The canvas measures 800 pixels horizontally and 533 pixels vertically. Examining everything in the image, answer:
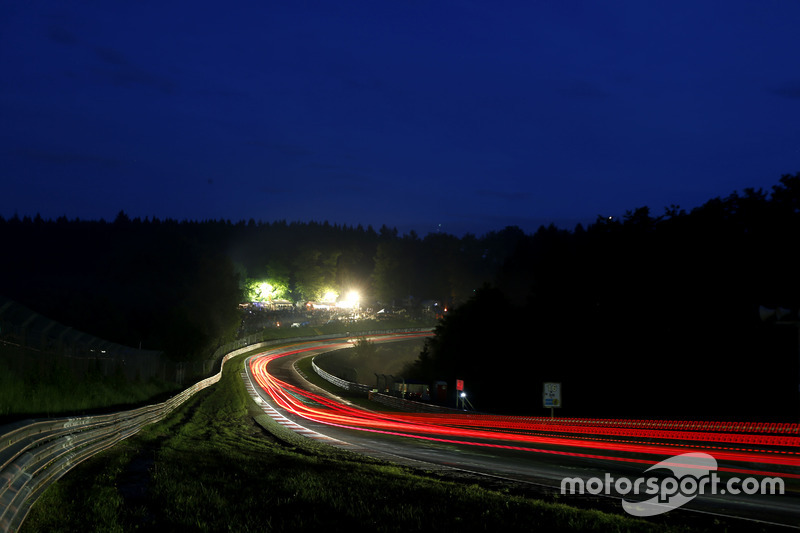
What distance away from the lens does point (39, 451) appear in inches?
396

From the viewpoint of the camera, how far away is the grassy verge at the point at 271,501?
9172 mm

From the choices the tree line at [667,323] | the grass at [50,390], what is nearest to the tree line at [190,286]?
the tree line at [667,323]

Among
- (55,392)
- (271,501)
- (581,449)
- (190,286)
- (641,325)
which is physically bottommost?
(581,449)

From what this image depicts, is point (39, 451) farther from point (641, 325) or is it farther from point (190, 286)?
point (190, 286)

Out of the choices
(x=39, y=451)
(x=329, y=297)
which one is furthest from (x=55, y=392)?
(x=329, y=297)

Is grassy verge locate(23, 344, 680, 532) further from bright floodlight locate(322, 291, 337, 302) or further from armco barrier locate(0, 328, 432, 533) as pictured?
bright floodlight locate(322, 291, 337, 302)

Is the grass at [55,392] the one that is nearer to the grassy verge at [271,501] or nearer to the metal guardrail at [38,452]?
the metal guardrail at [38,452]

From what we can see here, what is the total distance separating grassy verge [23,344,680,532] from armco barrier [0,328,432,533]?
0.28m

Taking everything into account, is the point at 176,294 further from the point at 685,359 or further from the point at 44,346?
the point at 44,346

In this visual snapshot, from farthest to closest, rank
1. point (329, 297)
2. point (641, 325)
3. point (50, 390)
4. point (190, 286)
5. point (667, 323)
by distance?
point (329, 297)
point (190, 286)
point (641, 325)
point (667, 323)
point (50, 390)

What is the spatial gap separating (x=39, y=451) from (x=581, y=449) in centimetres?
1622

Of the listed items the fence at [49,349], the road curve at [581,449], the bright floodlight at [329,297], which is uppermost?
the bright floodlight at [329,297]

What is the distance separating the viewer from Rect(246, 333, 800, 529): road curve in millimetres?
12586

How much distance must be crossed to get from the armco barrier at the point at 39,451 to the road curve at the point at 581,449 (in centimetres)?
884
